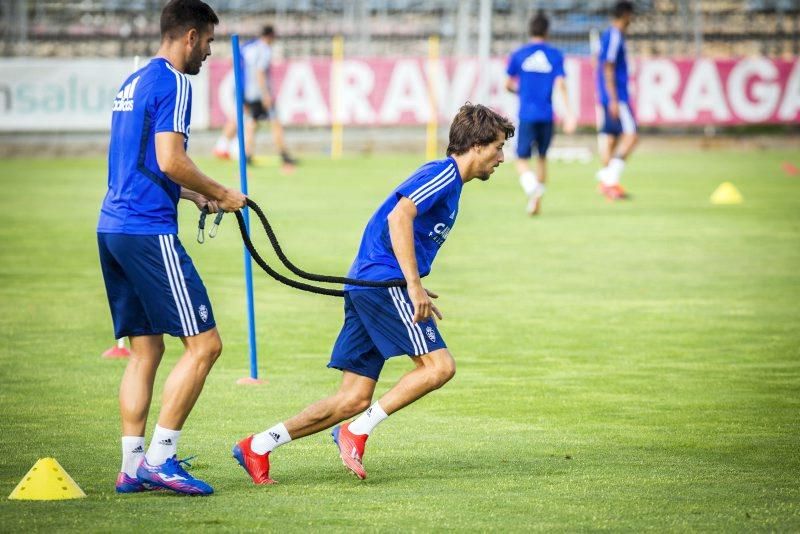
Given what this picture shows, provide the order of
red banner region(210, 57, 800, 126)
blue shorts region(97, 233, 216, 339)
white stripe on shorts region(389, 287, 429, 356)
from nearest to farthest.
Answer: blue shorts region(97, 233, 216, 339), white stripe on shorts region(389, 287, 429, 356), red banner region(210, 57, 800, 126)

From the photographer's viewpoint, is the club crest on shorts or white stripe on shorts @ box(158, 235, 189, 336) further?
the club crest on shorts

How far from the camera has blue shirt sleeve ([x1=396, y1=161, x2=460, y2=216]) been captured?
21.3ft

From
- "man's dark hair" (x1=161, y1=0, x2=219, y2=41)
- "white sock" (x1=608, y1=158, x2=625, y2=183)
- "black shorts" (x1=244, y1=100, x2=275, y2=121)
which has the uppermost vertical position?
"man's dark hair" (x1=161, y1=0, x2=219, y2=41)

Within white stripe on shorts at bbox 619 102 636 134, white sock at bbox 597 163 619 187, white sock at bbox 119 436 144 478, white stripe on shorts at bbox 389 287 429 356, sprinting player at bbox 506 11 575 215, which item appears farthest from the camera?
white sock at bbox 597 163 619 187

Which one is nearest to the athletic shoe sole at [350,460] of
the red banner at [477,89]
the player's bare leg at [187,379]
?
the player's bare leg at [187,379]

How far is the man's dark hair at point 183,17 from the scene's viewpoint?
20.8ft

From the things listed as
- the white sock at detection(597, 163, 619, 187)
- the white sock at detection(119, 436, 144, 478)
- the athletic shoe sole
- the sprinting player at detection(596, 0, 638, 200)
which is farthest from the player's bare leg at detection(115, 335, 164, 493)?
the white sock at detection(597, 163, 619, 187)

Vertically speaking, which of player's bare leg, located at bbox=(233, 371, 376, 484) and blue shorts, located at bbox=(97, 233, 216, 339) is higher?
blue shorts, located at bbox=(97, 233, 216, 339)

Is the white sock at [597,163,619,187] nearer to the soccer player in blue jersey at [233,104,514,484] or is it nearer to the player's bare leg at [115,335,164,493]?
the soccer player in blue jersey at [233,104,514,484]

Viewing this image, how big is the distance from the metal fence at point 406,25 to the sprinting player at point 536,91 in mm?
12509

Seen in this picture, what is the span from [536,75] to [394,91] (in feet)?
35.8

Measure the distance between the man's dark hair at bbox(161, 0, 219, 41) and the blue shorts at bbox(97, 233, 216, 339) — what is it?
0.93 metres

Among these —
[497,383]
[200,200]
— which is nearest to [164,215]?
[200,200]

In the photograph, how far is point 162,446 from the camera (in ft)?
20.8
